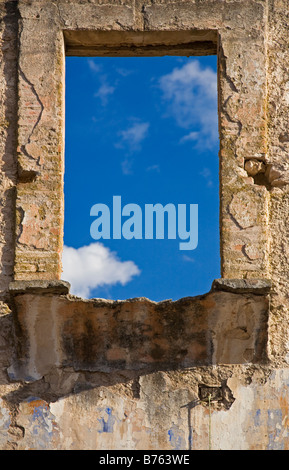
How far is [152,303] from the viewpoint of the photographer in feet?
18.4

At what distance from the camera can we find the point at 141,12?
20.5ft

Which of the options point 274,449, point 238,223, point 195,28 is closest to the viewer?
point 274,449

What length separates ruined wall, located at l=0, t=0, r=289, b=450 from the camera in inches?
216

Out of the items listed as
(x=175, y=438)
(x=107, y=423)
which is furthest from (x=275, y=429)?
(x=107, y=423)

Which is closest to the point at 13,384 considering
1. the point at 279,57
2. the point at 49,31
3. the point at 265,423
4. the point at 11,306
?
the point at 11,306

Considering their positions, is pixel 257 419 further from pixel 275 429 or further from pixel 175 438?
pixel 175 438

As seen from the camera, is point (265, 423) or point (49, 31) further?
point (49, 31)

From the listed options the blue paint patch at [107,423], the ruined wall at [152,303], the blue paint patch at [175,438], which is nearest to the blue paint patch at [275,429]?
the ruined wall at [152,303]

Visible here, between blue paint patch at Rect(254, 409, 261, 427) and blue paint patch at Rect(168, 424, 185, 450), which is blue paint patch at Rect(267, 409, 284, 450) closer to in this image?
blue paint patch at Rect(254, 409, 261, 427)

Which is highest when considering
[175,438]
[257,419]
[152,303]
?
[152,303]

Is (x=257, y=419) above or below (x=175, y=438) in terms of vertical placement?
above

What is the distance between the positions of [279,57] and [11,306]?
248 centimetres

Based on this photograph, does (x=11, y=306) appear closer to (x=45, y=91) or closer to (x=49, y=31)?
(x=45, y=91)

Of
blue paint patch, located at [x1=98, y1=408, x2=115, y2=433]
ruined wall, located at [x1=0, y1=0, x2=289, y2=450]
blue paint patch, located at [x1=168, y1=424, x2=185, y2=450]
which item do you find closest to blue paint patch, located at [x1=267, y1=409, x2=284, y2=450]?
ruined wall, located at [x1=0, y1=0, x2=289, y2=450]
